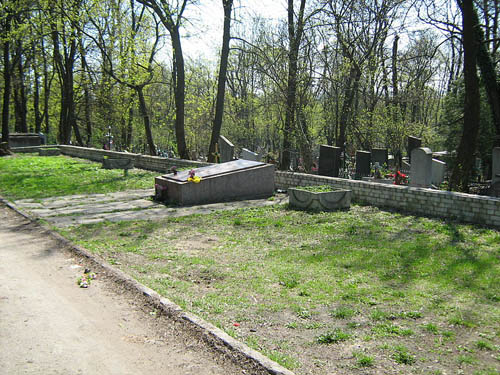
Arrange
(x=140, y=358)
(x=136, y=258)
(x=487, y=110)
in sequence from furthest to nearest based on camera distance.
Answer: (x=487, y=110)
(x=136, y=258)
(x=140, y=358)

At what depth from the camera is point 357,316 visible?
453 cm

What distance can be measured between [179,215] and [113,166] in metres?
10.4

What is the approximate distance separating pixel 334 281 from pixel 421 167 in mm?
8804

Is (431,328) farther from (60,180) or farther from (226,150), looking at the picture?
(226,150)

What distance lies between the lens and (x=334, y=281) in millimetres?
5535

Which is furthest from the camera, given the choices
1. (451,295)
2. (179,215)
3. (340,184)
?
(340,184)

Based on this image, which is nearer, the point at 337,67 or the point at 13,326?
the point at 13,326

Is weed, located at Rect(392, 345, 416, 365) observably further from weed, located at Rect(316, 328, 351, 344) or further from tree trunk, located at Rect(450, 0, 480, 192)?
tree trunk, located at Rect(450, 0, 480, 192)

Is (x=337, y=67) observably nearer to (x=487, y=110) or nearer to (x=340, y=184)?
(x=487, y=110)

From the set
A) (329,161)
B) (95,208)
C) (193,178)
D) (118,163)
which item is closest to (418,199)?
(329,161)

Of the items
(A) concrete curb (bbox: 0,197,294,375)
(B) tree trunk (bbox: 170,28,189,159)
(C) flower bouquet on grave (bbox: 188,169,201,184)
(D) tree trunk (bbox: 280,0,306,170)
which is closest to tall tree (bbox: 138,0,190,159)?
(B) tree trunk (bbox: 170,28,189,159)

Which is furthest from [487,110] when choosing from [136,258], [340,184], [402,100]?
[136,258]

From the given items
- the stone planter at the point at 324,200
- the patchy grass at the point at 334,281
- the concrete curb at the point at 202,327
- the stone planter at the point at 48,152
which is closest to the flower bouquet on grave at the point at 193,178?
the patchy grass at the point at 334,281

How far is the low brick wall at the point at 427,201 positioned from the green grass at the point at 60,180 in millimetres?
6521
